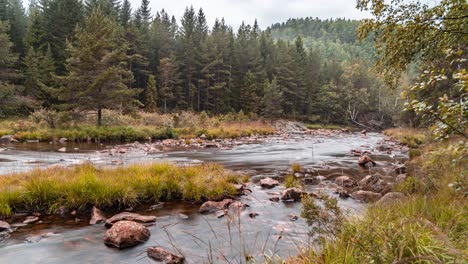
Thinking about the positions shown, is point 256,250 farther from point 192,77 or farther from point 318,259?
point 192,77

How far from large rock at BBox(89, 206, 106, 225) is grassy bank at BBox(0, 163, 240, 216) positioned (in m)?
0.35

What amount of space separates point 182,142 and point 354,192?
16215 mm

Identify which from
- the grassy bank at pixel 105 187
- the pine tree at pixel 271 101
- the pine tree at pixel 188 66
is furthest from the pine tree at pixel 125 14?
the grassy bank at pixel 105 187

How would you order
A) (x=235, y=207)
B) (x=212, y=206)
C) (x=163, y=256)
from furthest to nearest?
(x=212, y=206)
(x=235, y=207)
(x=163, y=256)

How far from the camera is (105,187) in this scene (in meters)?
7.15

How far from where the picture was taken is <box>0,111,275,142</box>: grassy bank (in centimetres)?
2255

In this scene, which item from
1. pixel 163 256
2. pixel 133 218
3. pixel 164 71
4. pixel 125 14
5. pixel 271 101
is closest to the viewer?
pixel 163 256

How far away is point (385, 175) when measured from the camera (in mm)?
11352

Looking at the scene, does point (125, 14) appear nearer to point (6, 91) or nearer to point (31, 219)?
point (6, 91)

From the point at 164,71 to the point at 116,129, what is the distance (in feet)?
94.6

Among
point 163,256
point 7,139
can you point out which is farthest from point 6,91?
point 163,256

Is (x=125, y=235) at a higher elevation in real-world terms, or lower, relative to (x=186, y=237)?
higher

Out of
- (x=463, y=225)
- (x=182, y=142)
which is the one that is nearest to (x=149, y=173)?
(x=463, y=225)

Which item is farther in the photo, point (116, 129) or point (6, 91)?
point (6, 91)
